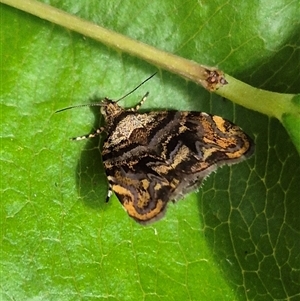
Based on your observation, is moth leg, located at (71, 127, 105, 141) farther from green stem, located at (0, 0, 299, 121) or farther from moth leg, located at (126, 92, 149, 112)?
green stem, located at (0, 0, 299, 121)

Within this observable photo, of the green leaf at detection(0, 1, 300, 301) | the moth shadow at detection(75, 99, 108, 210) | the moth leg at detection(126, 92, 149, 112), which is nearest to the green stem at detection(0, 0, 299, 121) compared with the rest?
the green leaf at detection(0, 1, 300, 301)

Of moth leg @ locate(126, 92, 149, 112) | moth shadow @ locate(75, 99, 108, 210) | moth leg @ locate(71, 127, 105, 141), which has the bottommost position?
moth shadow @ locate(75, 99, 108, 210)

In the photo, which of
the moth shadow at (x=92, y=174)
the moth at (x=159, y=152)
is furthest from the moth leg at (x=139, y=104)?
the moth shadow at (x=92, y=174)

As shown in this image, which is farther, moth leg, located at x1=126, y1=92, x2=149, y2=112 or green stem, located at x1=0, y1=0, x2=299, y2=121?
moth leg, located at x1=126, y1=92, x2=149, y2=112

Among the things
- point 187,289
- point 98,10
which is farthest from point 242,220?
point 98,10

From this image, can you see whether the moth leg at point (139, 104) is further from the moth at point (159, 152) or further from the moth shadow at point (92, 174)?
the moth shadow at point (92, 174)
